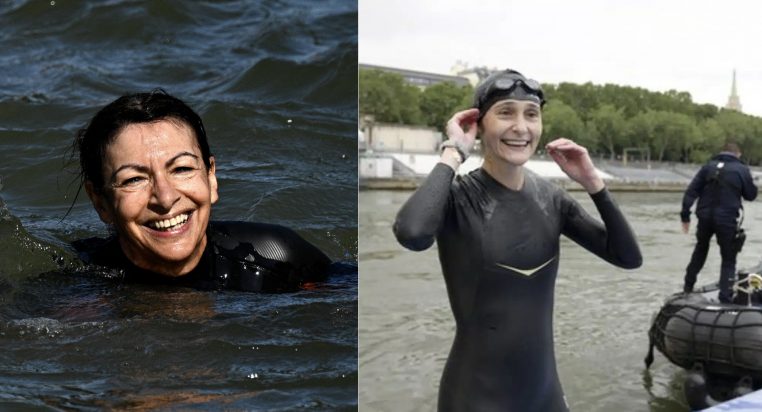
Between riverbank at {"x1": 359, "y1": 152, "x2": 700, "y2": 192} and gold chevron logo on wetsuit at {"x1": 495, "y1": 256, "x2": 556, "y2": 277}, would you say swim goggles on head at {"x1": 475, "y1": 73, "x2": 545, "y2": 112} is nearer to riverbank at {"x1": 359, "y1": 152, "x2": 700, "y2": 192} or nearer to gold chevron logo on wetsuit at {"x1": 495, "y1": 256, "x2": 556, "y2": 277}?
riverbank at {"x1": 359, "y1": 152, "x2": 700, "y2": 192}

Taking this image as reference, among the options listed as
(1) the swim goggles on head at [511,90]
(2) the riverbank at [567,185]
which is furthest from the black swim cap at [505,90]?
(2) the riverbank at [567,185]

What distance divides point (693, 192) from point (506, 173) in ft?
12.8

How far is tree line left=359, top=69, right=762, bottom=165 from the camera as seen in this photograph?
5.51 m

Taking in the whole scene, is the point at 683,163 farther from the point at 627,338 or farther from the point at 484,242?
the point at 484,242

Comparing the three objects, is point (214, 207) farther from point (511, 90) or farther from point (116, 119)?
point (511, 90)

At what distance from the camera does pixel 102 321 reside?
10.6 feet

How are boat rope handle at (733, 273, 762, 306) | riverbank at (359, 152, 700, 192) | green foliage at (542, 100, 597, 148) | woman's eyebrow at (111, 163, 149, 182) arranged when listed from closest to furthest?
woman's eyebrow at (111, 163, 149, 182), riverbank at (359, 152, 700, 192), boat rope handle at (733, 273, 762, 306), green foliage at (542, 100, 597, 148)

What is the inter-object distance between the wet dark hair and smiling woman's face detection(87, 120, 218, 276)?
2 cm

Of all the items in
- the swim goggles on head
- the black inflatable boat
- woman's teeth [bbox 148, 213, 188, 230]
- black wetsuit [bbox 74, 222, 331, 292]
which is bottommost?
the black inflatable boat

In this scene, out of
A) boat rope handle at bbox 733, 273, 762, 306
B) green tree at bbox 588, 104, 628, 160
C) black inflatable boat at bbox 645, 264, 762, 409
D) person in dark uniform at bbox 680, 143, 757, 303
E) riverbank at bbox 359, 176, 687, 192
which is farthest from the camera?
green tree at bbox 588, 104, 628, 160

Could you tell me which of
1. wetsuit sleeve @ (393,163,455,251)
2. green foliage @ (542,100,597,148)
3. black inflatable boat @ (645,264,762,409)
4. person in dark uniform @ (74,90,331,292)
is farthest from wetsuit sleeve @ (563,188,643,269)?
green foliage @ (542,100,597,148)

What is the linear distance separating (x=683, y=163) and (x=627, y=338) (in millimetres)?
2884

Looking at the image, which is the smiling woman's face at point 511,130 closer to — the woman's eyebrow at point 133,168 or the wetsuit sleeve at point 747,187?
the woman's eyebrow at point 133,168

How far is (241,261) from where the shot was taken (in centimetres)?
328
